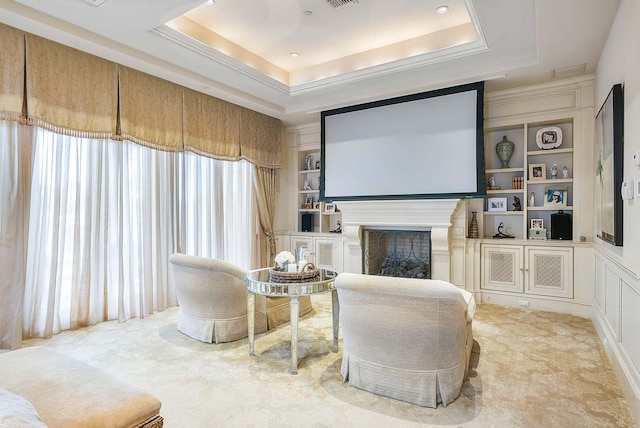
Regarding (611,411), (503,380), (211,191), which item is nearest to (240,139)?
(211,191)

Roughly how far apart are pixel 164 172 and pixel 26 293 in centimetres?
183

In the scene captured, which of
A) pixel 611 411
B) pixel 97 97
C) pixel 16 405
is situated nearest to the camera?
pixel 16 405

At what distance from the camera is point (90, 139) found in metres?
3.62

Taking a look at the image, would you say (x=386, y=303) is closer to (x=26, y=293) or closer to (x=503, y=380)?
(x=503, y=380)

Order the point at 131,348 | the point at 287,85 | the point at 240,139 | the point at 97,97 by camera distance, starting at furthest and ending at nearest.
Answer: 1. the point at 240,139
2. the point at 287,85
3. the point at 97,97
4. the point at 131,348

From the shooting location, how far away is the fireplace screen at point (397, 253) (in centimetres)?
491

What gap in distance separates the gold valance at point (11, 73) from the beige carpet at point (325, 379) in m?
2.09

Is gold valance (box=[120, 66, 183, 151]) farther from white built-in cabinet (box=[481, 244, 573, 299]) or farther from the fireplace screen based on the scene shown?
white built-in cabinet (box=[481, 244, 573, 299])

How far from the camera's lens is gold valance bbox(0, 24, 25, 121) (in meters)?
2.96

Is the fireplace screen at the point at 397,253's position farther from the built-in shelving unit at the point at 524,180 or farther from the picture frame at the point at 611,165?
the picture frame at the point at 611,165

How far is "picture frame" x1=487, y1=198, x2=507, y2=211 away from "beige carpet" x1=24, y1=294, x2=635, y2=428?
1545 millimetres

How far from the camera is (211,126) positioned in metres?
4.79

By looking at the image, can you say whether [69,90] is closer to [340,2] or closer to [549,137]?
[340,2]

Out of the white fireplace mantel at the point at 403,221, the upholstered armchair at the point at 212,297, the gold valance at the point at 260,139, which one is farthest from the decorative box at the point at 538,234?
the gold valance at the point at 260,139
